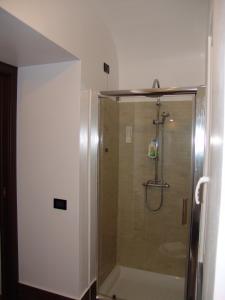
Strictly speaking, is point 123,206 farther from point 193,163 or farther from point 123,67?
point 123,67

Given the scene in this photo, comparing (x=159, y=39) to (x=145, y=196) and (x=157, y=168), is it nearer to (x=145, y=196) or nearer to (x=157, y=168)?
(x=157, y=168)

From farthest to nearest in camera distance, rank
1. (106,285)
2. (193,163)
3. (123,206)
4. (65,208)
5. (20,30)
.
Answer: (123,206) → (106,285) → (65,208) → (193,163) → (20,30)

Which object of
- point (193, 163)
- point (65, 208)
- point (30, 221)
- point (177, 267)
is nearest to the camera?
A: point (193, 163)

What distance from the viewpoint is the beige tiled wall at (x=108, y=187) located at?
2291mm

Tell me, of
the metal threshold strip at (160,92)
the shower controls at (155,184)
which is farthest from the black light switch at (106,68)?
the shower controls at (155,184)

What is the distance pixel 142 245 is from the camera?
106 inches

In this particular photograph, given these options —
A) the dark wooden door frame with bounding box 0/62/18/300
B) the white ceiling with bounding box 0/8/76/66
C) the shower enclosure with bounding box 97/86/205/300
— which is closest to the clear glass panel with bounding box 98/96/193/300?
the shower enclosure with bounding box 97/86/205/300

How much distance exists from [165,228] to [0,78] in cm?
226

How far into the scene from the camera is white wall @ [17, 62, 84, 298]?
6.41 ft

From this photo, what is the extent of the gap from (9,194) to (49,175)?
441 millimetres

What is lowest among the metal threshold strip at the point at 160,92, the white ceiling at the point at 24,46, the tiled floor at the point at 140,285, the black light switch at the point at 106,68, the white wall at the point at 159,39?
the tiled floor at the point at 140,285

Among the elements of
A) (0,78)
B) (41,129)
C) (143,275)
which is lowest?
(143,275)

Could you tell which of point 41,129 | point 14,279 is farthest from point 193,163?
point 14,279

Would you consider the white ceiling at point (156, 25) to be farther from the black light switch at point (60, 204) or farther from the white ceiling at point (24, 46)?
the black light switch at point (60, 204)
